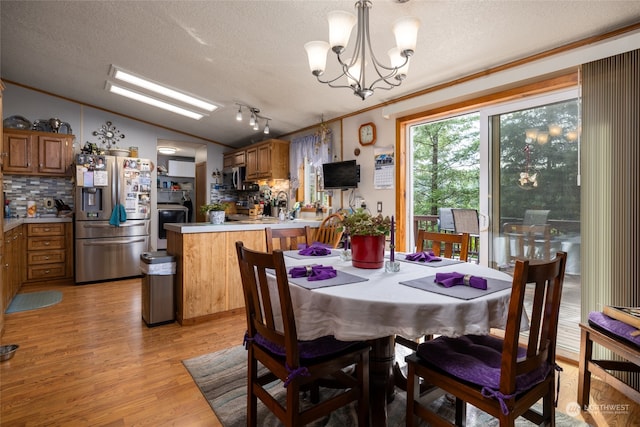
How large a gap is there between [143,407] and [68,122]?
17.5 ft

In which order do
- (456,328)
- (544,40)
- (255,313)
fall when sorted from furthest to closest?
(544,40) < (255,313) < (456,328)

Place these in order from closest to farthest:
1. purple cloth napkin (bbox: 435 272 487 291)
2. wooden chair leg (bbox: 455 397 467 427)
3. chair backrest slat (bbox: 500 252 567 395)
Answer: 1. chair backrest slat (bbox: 500 252 567 395)
2. purple cloth napkin (bbox: 435 272 487 291)
3. wooden chair leg (bbox: 455 397 467 427)

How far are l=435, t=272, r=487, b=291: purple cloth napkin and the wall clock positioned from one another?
8.97 feet

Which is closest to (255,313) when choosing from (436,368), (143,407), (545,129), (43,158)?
(436,368)

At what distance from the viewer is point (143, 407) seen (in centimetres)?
187

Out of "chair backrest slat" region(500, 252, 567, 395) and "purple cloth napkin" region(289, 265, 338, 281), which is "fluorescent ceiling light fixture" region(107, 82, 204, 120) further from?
"chair backrest slat" region(500, 252, 567, 395)

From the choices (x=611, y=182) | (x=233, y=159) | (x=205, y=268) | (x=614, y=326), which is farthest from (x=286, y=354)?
(x=233, y=159)

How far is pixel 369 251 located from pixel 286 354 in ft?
2.38

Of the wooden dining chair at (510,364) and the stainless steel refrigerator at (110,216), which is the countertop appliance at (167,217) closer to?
the stainless steel refrigerator at (110,216)

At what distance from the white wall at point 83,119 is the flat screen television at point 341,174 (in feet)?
11.4

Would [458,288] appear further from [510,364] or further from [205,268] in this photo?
[205,268]

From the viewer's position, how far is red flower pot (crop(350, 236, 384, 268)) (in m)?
1.78

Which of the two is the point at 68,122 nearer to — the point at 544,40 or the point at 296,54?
the point at 296,54

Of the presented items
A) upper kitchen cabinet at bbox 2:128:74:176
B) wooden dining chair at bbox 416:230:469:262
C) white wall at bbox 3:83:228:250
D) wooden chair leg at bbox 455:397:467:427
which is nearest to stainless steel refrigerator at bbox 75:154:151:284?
upper kitchen cabinet at bbox 2:128:74:176
